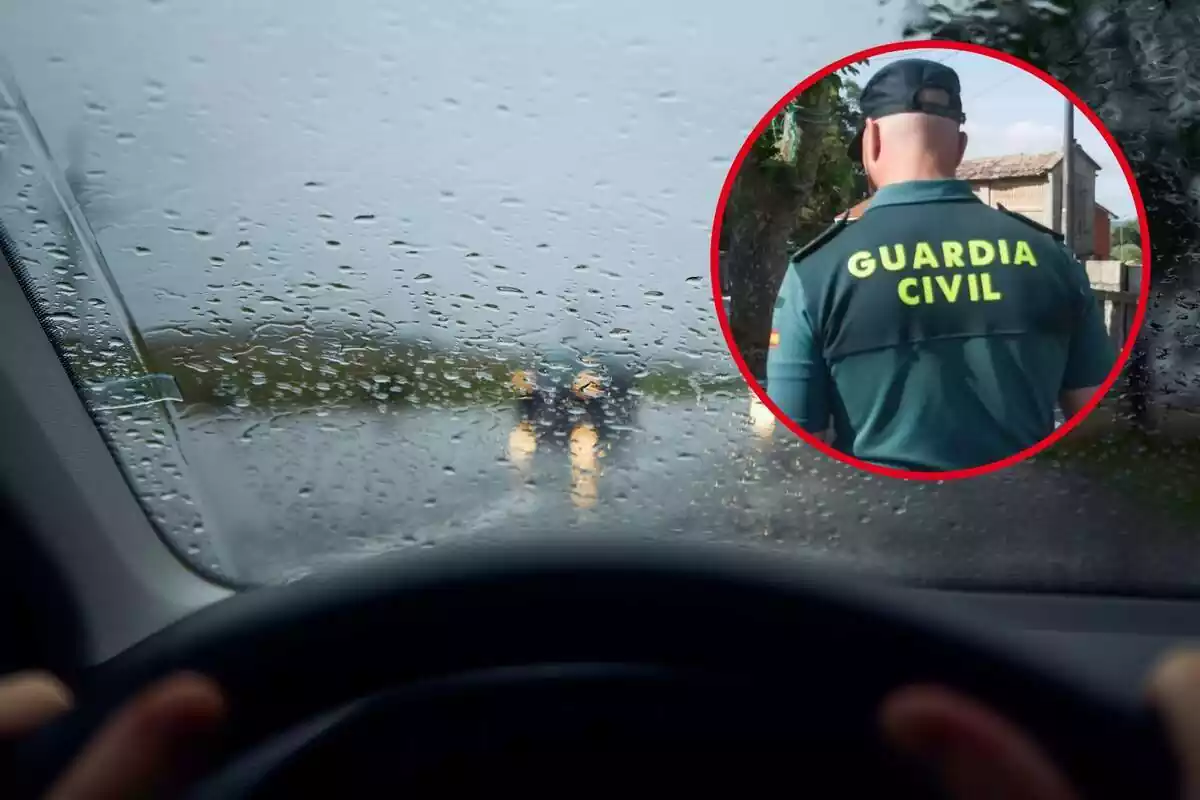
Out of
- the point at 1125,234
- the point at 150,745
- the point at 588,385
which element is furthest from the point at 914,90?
the point at 150,745

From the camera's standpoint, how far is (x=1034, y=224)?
307cm

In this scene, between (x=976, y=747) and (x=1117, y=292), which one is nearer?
(x=976, y=747)

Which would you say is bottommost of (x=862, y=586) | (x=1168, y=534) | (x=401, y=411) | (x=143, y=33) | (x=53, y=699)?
(x=1168, y=534)

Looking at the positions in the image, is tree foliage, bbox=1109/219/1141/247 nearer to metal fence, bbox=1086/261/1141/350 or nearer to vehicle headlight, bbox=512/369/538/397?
metal fence, bbox=1086/261/1141/350

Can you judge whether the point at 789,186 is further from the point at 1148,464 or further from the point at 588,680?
the point at 588,680

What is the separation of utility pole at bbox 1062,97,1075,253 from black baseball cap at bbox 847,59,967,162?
0.35 meters

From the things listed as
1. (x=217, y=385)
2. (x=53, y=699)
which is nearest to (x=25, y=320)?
(x=217, y=385)

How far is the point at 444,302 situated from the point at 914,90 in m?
1.37

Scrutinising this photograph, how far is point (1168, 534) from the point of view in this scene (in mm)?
3516

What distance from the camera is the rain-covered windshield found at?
→ 3.07 meters

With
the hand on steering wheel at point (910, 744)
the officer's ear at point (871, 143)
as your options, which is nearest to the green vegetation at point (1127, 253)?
the officer's ear at point (871, 143)

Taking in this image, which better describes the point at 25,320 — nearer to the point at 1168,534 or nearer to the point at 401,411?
the point at 401,411

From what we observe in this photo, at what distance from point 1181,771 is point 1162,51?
257cm

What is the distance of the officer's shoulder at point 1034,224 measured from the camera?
10.0 feet
